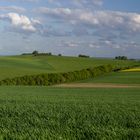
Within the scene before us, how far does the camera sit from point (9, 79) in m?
58.9

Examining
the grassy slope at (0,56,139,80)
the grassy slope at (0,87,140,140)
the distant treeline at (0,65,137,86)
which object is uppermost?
the grassy slope at (0,87,140,140)

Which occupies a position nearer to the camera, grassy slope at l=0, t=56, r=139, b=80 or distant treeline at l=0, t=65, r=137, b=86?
distant treeline at l=0, t=65, r=137, b=86

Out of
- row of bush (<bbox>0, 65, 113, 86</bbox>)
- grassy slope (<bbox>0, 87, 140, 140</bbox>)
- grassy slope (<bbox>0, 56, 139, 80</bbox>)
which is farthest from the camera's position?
grassy slope (<bbox>0, 56, 139, 80</bbox>)

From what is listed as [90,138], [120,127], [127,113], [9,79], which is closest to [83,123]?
[120,127]

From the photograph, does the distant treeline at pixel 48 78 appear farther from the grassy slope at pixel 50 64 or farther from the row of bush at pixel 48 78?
the grassy slope at pixel 50 64

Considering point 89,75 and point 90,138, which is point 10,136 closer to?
point 90,138

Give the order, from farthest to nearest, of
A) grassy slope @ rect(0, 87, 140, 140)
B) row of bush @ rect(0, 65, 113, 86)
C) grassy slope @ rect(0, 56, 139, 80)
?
1. grassy slope @ rect(0, 56, 139, 80)
2. row of bush @ rect(0, 65, 113, 86)
3. grassy slope @ rect(0, 87, 140, 140)

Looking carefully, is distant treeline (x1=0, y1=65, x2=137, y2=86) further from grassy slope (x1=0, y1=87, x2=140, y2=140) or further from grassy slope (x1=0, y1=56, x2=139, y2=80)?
grassy slope (x1=0, y1=87, x2=140, y2=140)

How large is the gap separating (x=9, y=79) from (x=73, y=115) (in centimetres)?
4426

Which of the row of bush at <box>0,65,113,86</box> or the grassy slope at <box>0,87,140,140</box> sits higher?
the grassy slope at <box>0,87,140,140</box>

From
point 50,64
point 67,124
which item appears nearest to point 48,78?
point 50,64

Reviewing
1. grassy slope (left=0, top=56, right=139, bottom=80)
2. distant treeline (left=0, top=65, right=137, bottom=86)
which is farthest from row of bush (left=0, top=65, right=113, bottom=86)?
Answer: grassy slope (left=0, top=56, right=139, bottom=80)

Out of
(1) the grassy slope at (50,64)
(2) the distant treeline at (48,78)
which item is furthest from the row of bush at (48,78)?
(1) the grassy slope at (50,64)

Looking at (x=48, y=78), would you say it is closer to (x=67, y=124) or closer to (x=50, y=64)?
(x=50, y=64)
